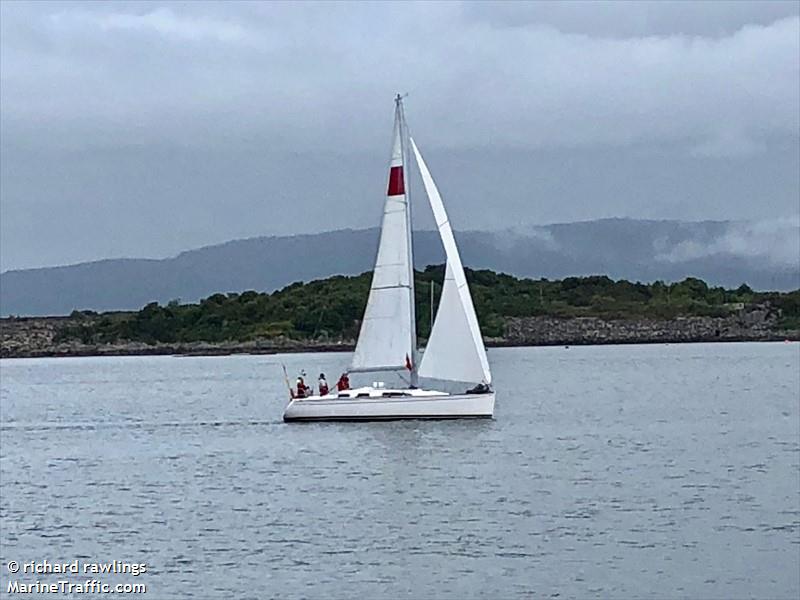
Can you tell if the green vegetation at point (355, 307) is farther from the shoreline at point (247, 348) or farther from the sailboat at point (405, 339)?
the sailboat at point (405, 339)

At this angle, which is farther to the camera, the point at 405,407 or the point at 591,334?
the point at 591,334

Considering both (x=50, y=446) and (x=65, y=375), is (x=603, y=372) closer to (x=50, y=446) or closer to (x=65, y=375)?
(x=65, y=375)

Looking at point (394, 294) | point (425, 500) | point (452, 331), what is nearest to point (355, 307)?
point (394, 294)

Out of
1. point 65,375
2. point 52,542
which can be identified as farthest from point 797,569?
point 65,375

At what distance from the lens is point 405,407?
4659 cm

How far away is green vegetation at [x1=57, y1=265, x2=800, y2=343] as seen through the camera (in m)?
154

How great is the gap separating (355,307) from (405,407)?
10563cm

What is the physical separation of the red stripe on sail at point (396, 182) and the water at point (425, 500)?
6612mm

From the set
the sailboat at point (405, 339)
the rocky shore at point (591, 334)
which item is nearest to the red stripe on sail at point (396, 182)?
the sailboat at point (405, 339)

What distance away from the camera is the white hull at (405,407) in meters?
46.4

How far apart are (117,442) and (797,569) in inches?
1191

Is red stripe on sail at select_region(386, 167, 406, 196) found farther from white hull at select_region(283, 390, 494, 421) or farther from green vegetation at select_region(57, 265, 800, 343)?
green vegetation at select_region(57, 265, 800, 343)

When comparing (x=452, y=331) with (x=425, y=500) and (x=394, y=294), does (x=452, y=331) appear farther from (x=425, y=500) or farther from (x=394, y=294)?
(x=425, y=500)

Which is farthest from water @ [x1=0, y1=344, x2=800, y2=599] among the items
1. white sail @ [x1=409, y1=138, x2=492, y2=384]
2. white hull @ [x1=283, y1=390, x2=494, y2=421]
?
white sail @ [x1=409, y1=138, x2=492, y2=384]
